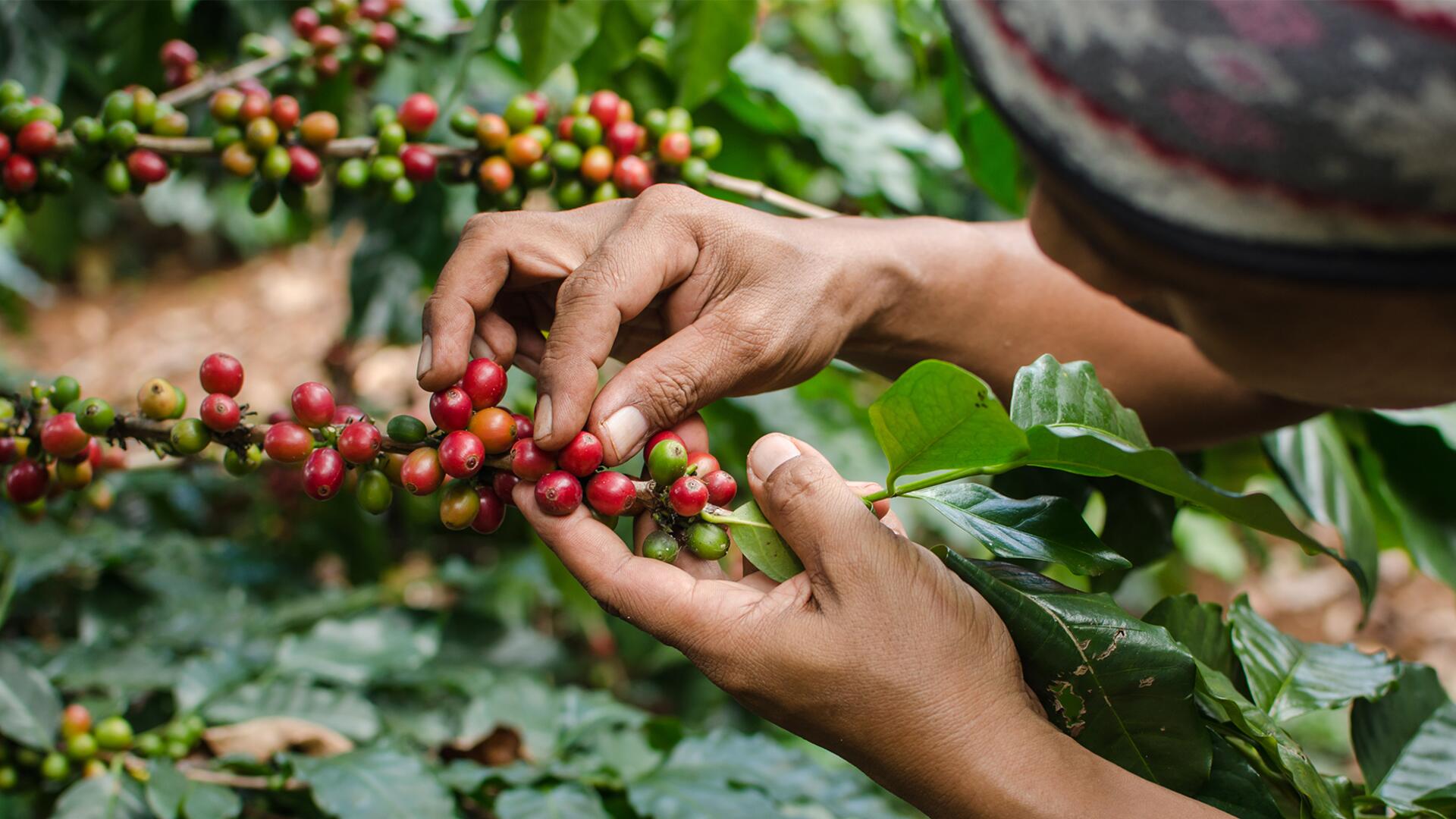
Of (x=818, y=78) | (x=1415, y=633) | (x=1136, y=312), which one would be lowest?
(x=1415, y=633)

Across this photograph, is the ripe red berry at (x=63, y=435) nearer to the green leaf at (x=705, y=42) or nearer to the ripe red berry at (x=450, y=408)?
the ripe red berry at (x=450, y=408)

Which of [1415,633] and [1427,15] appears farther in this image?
[1415,633]

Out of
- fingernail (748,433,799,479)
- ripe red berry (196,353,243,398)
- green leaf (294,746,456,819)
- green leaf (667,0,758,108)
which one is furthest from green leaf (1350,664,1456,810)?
ripe red berry (196,353,243,398)

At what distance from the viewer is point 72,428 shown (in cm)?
112

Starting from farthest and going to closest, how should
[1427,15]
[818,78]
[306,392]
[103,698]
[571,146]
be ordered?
[818,78] → [103,698] → [571,146] → [306,392] → [1427,15]

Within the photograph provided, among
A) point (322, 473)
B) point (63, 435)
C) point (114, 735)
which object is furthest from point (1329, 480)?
point (114, 735)

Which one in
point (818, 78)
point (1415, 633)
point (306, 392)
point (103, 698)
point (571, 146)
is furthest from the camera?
point (1415, 633)

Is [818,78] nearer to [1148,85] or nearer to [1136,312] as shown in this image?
[1136,312]

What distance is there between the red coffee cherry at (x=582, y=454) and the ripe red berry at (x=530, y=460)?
0.02 m

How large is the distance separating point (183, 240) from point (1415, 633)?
723cm

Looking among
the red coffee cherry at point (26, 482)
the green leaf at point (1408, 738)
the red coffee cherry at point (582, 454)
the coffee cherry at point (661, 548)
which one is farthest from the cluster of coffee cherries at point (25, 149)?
the green leaf at point (1408, 738)

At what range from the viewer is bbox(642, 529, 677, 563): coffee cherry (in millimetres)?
1048

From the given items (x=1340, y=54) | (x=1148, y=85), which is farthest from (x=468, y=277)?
(x=1340, y=54)

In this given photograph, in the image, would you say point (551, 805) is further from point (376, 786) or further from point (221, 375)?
point (221, 375)
